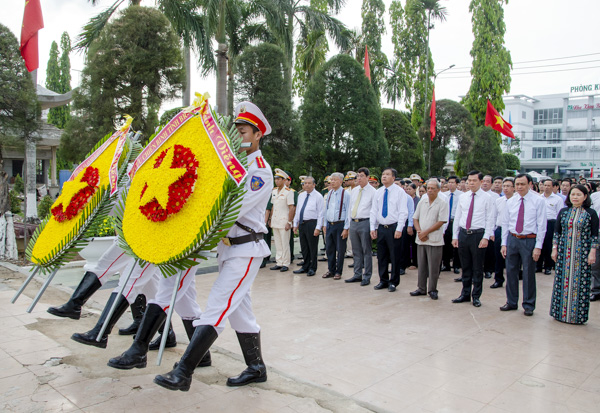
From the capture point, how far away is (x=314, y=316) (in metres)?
5.66

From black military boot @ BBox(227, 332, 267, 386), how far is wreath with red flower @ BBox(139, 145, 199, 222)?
1087 millimetres

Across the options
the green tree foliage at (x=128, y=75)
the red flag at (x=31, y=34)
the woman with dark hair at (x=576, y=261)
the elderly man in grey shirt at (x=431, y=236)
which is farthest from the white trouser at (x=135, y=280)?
the red flag at (x=31, y=34)

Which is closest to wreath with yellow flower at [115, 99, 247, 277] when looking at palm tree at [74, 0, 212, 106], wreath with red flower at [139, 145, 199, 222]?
wreath with red flower at [139, 145, 199, 222]

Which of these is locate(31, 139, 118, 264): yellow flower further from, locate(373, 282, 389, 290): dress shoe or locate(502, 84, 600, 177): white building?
locate(502, 84, 600, 177): white building

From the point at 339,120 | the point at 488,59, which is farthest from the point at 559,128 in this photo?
the point at 339,120

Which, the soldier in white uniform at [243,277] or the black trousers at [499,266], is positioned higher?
the soldier in white uniform at [243,277]

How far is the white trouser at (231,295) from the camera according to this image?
10.4ft

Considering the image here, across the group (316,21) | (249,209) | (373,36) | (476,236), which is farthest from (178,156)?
(373,36)

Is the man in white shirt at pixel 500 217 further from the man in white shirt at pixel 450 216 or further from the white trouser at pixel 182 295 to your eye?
the white trouser at pixel 182 295

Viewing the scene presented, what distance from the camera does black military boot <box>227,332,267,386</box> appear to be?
352 centimetres

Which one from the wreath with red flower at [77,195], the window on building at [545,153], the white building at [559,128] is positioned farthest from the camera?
the window on building at [545,153]

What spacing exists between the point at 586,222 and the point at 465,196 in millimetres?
1607

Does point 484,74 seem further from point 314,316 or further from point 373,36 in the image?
point 314,316

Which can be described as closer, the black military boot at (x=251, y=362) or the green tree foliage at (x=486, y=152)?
the black military boot at (x=251, y=362)
